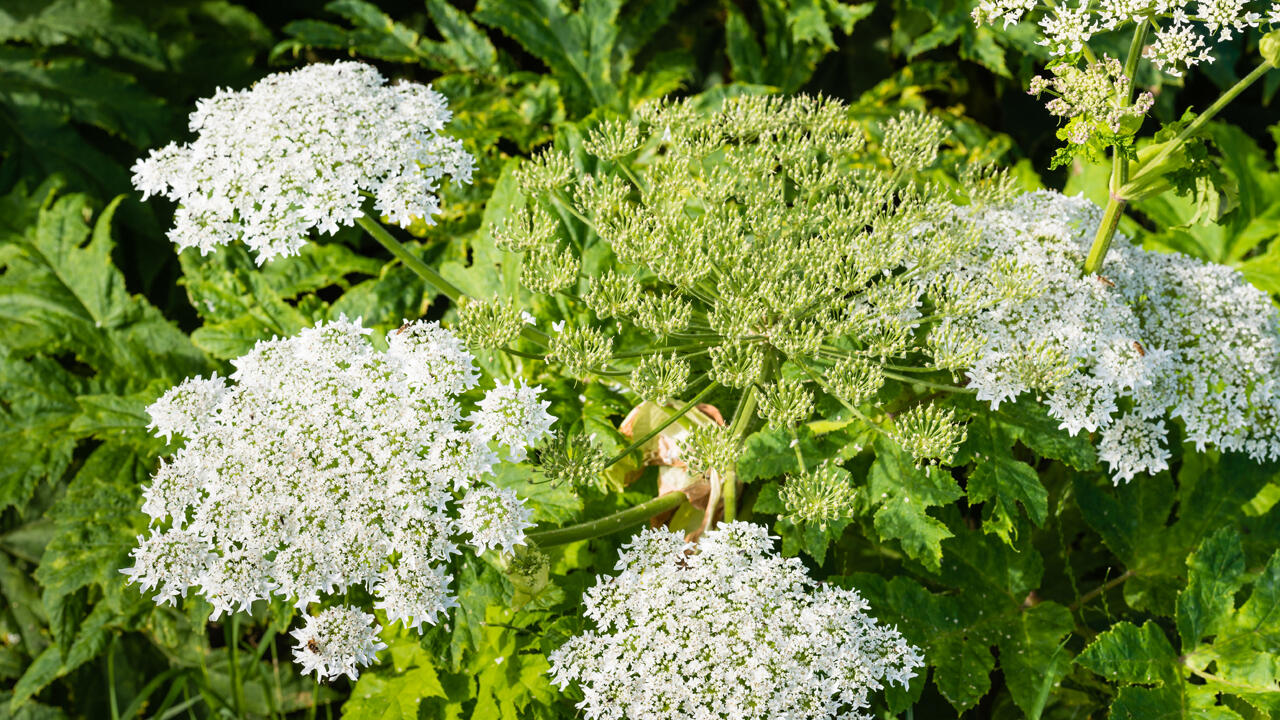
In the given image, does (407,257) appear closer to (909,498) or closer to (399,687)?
(399,687)

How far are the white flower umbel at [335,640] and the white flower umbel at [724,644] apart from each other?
52 cm

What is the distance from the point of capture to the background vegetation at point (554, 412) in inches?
122

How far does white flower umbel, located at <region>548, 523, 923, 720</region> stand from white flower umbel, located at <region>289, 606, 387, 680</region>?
52 cm

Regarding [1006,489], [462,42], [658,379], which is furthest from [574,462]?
[462,42]

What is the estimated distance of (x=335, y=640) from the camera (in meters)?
2.46

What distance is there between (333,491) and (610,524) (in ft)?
3.17

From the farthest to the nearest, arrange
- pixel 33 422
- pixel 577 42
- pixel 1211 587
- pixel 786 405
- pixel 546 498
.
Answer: pixel 577 42 → pixel 33 422 → pixel 1211 587 → pixel 546 498 → pixel 786 405

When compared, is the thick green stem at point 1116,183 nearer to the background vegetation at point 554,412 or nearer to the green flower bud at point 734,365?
the background vegetation at point 554,412

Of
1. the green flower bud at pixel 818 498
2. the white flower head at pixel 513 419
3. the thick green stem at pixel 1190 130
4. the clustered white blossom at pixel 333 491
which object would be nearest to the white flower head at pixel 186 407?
the clustered white blossom at pixel 333 491

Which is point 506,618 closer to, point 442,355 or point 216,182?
point 442,355

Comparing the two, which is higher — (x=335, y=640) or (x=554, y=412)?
(x=554, y=412)

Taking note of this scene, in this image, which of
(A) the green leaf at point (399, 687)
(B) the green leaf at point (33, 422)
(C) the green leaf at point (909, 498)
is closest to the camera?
(C) the green leaf at point (909, 498)

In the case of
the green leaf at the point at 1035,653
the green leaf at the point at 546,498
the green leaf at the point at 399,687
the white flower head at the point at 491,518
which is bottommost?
the green leaf at the point at 399,687

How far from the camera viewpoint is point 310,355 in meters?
2.74
